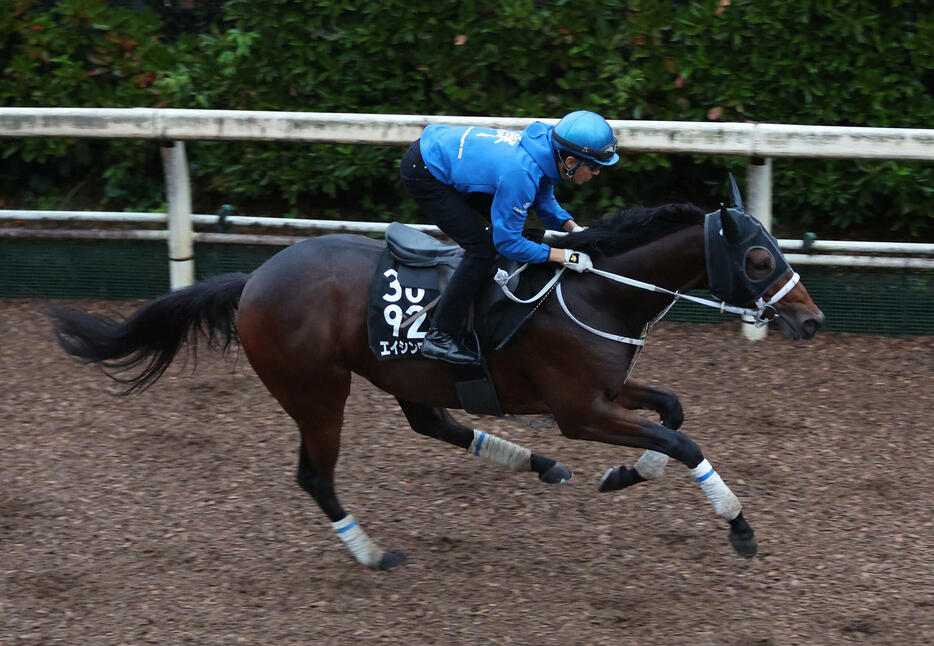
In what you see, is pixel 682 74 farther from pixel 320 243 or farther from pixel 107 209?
pixel 107 209

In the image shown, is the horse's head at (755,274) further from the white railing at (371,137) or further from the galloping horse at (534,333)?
the white railing at (371,137)

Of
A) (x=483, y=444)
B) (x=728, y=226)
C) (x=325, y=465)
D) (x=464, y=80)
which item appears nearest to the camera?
(x=728, y=226)

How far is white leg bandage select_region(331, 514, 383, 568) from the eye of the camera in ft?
16.6

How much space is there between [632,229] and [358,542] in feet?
6.23

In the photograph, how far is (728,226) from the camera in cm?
454

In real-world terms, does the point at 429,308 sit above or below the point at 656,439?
above

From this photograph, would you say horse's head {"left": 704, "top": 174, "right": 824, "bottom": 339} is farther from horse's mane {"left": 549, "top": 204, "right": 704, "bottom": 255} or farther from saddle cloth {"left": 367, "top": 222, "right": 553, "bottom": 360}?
saddle cloth {"left": 367, "top": 222, "right": 553, "bottom": 360}

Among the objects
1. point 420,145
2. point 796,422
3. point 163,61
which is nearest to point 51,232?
point 163,61

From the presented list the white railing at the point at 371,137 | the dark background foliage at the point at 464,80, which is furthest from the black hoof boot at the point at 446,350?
the dark background foliage at the point at 464,80

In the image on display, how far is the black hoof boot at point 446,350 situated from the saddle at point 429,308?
0.19 feet

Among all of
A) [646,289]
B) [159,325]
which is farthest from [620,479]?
[159,325]

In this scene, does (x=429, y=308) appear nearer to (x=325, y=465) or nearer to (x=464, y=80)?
(x=325, y=465)

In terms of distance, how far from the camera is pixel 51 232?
793 centimetres

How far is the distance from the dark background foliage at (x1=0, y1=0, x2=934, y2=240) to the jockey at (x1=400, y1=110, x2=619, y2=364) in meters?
2.77
